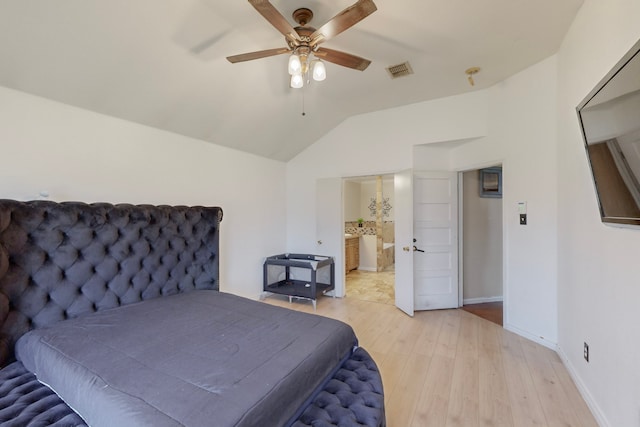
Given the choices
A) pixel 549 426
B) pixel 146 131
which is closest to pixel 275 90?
pixel 146 131

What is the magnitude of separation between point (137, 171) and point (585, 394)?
14.2 feet

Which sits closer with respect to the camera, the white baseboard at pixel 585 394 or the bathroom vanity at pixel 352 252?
the white baseboard at pixel 585 394

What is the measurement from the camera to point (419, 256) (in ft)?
13.3

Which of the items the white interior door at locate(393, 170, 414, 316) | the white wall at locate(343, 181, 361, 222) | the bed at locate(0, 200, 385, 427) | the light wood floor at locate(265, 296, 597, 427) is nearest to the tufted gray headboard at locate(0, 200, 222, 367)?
the bed at locate(0, 200, 385, 427)

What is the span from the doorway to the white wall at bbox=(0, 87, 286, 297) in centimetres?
312

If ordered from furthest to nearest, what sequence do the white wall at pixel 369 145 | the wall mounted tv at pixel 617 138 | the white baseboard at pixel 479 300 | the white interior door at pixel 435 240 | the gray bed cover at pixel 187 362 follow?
the white baseboard at pixel 479 300 → the white interior door at pixel 435 240 → the white wall at pixel 369 145 → the wall mounted tv at pixel 617 138 → the gray bed cover at pixel 187 362

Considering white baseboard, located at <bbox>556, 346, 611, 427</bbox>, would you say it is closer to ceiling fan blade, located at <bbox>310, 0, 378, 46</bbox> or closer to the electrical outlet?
the electrical outlet

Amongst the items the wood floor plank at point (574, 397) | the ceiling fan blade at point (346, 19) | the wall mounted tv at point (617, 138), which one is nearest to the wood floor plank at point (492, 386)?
the wood floor plank at point (574, 397)

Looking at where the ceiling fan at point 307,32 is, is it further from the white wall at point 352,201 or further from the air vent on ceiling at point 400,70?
the white wall at point 352,201

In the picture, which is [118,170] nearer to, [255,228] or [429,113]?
[255,228]

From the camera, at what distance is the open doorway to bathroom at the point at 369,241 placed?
5.17 m

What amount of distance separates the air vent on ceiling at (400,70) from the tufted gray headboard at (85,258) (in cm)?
268

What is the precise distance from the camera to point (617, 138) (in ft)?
4.85

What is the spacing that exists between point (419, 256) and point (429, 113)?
6.74 feet
